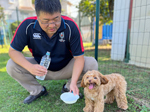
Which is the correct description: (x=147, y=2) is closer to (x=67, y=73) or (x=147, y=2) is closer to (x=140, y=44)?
(x=140, y=44)

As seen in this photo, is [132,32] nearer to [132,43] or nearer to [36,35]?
[132,43]

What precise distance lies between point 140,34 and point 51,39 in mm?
3298

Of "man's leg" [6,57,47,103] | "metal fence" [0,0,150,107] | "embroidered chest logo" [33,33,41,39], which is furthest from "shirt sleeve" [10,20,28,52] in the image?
"metal fence" [0,0,150,107]

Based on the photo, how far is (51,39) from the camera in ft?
5.82

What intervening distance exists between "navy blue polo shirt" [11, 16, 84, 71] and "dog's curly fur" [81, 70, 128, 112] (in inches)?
17.5

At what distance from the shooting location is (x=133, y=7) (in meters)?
3.98

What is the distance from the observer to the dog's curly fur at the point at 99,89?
1.52 m

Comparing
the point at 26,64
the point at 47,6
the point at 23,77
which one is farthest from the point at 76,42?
the point at 23,77

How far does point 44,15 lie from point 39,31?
431 millimetres

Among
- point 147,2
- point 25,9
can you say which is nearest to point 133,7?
point 147,2

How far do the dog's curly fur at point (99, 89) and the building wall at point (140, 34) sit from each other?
252 centimetres

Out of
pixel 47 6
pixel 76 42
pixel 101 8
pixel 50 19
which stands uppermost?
pixel 101 8

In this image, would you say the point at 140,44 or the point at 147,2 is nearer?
the point at 147,2

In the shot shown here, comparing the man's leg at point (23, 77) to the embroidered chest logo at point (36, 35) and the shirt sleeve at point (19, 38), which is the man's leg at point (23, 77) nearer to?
the shirt sleeve at point (19, 38)
